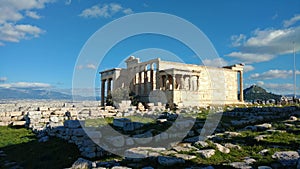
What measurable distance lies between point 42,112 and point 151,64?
20614 millimetres

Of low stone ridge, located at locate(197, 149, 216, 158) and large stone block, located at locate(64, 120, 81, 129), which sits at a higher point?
large stone block, located at locate(64, 120, 81, 129)

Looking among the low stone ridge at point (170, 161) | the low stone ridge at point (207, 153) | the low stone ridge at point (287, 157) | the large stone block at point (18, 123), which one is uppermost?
the low stone ridge at point (287, 157)

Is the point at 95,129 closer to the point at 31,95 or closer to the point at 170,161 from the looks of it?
the point at 170,161

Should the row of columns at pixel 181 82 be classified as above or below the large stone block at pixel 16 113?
above

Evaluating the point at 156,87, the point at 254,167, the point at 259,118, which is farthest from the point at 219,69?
the point at 254,167

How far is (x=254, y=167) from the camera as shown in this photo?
5957mm

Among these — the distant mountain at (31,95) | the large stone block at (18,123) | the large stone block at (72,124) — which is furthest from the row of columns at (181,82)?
the distant mountain at (31,95)

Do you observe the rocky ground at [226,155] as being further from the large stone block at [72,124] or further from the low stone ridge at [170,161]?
the large stone block at [72,124]

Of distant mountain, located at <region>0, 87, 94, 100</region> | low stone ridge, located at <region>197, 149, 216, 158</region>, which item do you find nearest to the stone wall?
low stone ridge, located at <region>197, 149, 216, 158</region>

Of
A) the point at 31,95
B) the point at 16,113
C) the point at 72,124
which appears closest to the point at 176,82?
the point at 16,113

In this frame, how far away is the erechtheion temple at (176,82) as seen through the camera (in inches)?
1379

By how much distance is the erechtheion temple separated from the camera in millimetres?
35031

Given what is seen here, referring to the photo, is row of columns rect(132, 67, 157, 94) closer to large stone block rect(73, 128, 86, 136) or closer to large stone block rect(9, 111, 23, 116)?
large stone block rect(9, 111, 23, 116)

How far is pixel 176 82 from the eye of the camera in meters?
40.1
